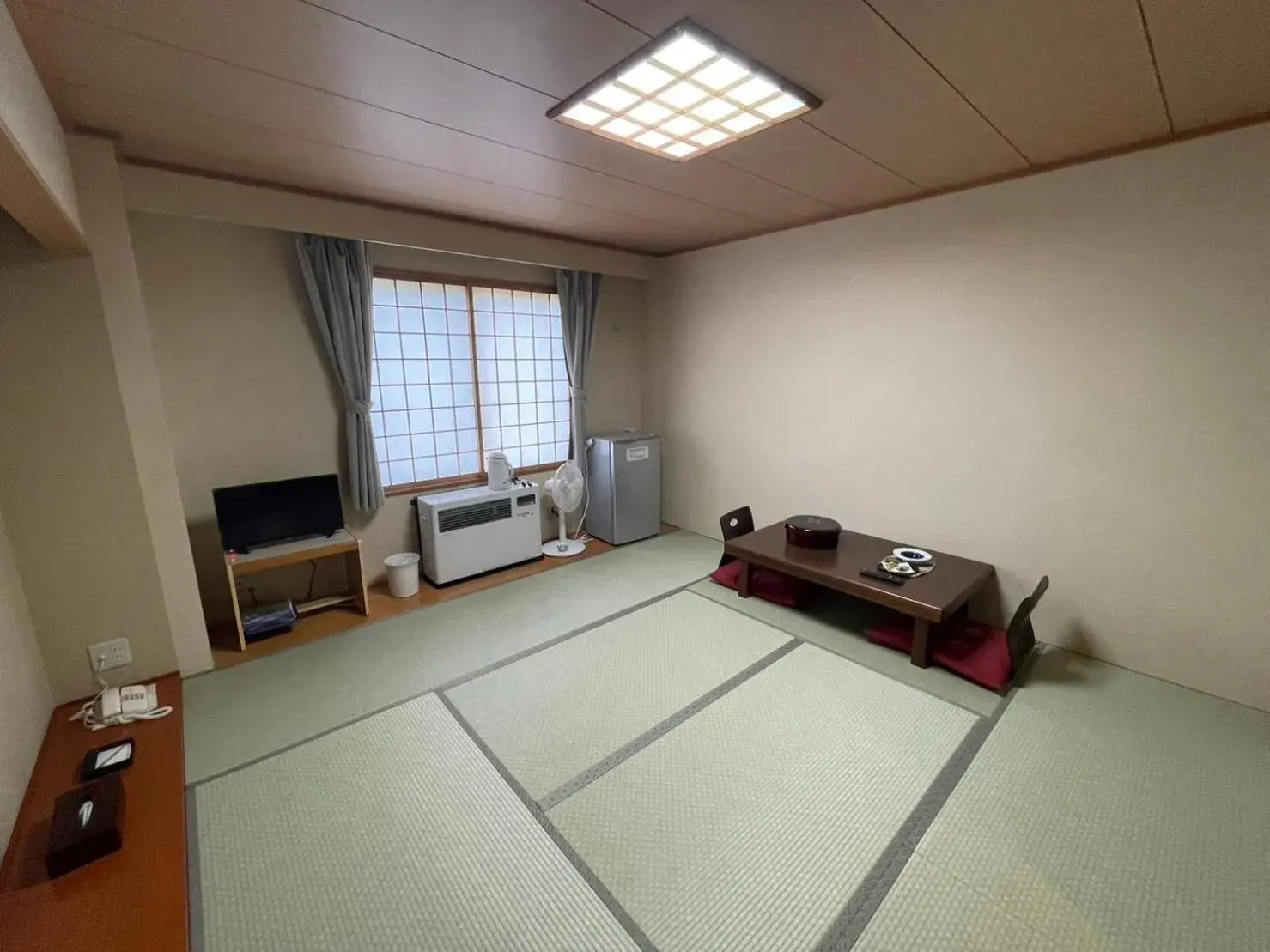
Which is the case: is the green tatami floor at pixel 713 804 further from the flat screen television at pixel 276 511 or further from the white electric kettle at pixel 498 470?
the white electric kettle at pixel 498 470

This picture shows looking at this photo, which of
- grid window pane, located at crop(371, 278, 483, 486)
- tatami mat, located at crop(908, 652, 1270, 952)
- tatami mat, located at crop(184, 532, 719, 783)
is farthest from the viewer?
grid window pane, located at crop(371, 278, 483, 486)

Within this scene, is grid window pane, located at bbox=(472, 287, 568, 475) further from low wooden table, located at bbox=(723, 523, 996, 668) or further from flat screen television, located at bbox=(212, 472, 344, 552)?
low wooden table, located at bbox=(723, 523, 996, 668)

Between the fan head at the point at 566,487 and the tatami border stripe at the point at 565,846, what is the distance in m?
2.19

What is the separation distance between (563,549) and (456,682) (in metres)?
1.88

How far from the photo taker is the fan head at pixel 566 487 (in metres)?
4.23

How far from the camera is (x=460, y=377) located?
394 centimetres

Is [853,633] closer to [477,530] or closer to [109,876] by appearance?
[477,530]

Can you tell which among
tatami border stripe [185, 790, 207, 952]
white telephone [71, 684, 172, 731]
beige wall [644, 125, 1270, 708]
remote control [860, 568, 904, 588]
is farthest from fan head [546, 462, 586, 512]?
tatami border stripe [185, 790, 207, 952]

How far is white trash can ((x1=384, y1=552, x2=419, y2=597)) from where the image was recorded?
3445 millimetres

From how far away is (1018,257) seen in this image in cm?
267

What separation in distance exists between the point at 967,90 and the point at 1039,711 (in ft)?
8.27

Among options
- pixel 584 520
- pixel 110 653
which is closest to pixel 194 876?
pixel 110 653

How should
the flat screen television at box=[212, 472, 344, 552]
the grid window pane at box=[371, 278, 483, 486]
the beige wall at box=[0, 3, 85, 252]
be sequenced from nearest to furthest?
1. the beige wall at box=[0, 3, 85, 252]
2. the flat screen television at box=[212, 472, 344, 552]
3. the grid window pane at box=[371, 278, 483, 486]

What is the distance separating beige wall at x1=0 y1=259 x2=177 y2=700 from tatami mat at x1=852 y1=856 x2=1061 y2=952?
3251 millimetres
